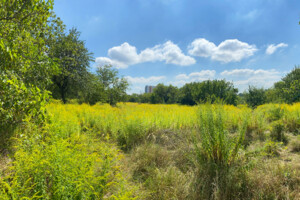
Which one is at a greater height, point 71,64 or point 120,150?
point 71,64

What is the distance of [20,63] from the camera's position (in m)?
2.79

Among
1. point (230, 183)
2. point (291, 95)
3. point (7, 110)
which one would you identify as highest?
point (291, 95)

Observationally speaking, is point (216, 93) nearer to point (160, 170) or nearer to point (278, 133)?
point (278, 133)

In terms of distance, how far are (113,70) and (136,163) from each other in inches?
724

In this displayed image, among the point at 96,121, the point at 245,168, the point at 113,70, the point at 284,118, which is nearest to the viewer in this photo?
the point at 245,168

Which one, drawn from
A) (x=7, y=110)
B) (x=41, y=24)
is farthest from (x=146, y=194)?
(x=41, y=24)

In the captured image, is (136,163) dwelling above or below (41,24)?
below

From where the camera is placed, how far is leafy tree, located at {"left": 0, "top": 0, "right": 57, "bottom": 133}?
229 centimetres

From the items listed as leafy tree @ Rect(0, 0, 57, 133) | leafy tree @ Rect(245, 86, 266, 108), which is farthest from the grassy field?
leafy tree @ Rect(245, 86, 266, 108)

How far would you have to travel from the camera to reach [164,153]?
287 centimetres

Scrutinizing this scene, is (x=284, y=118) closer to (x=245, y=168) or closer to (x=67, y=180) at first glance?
(x=245, y=168)

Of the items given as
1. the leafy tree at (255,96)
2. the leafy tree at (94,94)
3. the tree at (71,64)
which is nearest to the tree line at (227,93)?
the leafy tree at (255,96)

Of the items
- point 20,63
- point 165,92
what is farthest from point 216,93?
point 165,92

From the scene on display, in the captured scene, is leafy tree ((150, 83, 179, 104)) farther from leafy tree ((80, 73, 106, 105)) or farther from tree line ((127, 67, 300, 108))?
leafy tree ((80, 73, 106, 105))
